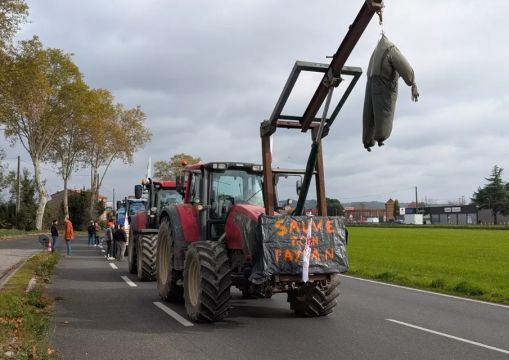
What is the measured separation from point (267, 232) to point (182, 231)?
249cm

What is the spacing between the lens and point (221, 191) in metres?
10.3

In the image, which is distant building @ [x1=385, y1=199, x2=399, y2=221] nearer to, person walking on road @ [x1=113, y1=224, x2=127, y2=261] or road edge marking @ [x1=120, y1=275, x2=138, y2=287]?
person walking on road @ [x1=113, y1=224, x2=127, y2=261]

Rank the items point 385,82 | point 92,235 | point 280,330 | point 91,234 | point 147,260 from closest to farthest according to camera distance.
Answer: point 385,82 < point 280,330 < point 147,260 < point 91,234 < point 92,235

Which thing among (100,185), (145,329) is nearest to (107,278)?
(145,329)

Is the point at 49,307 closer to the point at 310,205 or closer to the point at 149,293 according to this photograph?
the point at 149,293

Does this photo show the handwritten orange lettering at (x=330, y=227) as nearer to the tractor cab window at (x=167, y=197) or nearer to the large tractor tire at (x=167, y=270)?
the large tractor tire at (x=167, y=270)

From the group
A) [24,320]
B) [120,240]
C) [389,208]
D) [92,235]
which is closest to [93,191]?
[92,235]

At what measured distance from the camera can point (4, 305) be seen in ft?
30.8

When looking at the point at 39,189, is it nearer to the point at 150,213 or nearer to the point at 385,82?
the point at 150,213

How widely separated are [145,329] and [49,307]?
9.06 feet

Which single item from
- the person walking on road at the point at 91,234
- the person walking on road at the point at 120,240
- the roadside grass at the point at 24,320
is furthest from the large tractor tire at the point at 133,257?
the person walking on road at the point at 91,234

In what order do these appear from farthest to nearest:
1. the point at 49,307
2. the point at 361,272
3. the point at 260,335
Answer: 1. the point at 361,272
2. the point at 49,307
3. the point at 260,335

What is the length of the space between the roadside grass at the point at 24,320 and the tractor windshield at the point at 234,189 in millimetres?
3415

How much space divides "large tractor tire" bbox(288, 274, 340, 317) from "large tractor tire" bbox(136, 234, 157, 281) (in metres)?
6.12
